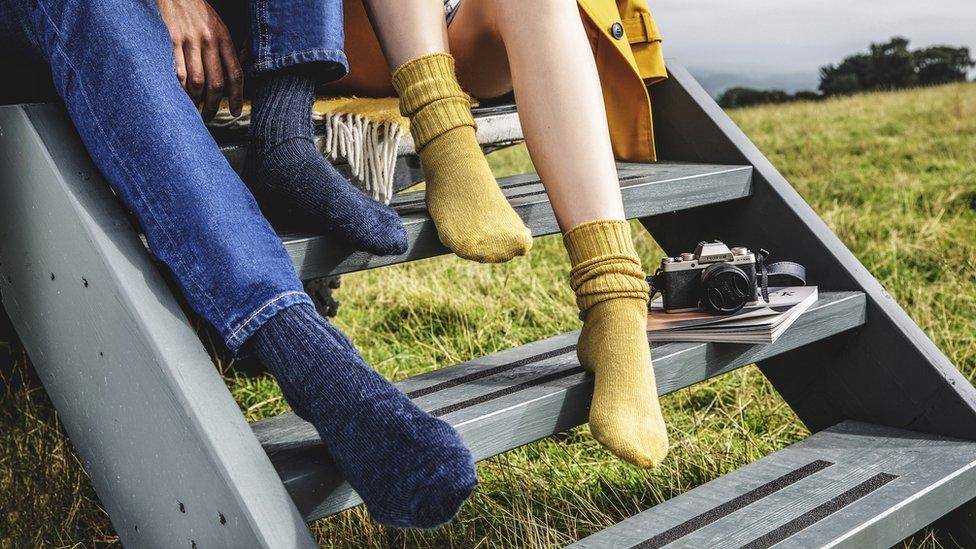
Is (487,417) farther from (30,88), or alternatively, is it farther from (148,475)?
(30,88)

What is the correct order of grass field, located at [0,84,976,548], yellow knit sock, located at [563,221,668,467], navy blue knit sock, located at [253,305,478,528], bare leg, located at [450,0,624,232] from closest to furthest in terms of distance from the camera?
navy blue knit sock, located at [253,305,478,528] < yellow knit sock, located at [563,221,668,467] < bare leg, located at [450,0,624,232] < grass field, located at [0,84,976,548]

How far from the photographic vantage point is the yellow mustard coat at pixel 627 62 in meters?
1.62

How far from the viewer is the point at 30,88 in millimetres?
1391

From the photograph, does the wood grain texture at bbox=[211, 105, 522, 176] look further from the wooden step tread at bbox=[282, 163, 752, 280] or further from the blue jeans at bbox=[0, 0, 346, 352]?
the blue jeans at bbox=[0, 0, 346, 352]

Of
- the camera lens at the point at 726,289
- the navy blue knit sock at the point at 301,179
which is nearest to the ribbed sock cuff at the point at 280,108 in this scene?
the navy blue knit sock at the point at 301,179

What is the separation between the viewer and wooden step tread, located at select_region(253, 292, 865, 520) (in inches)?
40.4

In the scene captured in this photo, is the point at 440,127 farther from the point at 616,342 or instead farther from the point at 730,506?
the point at 730,506

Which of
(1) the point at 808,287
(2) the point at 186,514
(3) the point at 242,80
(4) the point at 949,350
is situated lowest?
(4) the point at 949,350

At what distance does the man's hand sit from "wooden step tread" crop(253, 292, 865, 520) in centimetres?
46

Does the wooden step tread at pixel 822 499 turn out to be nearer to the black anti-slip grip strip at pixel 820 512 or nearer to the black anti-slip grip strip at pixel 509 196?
the black anti-slip grip strip at pixel 820 512

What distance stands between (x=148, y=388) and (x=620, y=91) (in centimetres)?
106

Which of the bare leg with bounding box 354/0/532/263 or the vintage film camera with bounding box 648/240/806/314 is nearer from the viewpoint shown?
the bare leg with bounding box 354/0/532/263

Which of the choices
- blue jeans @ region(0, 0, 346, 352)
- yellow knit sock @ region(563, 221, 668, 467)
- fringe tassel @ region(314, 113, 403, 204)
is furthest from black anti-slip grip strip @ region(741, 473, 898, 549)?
fringe tassel @ region(314, 113, 403, 204)

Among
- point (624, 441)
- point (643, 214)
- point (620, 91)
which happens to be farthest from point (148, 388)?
point (620, 91)
